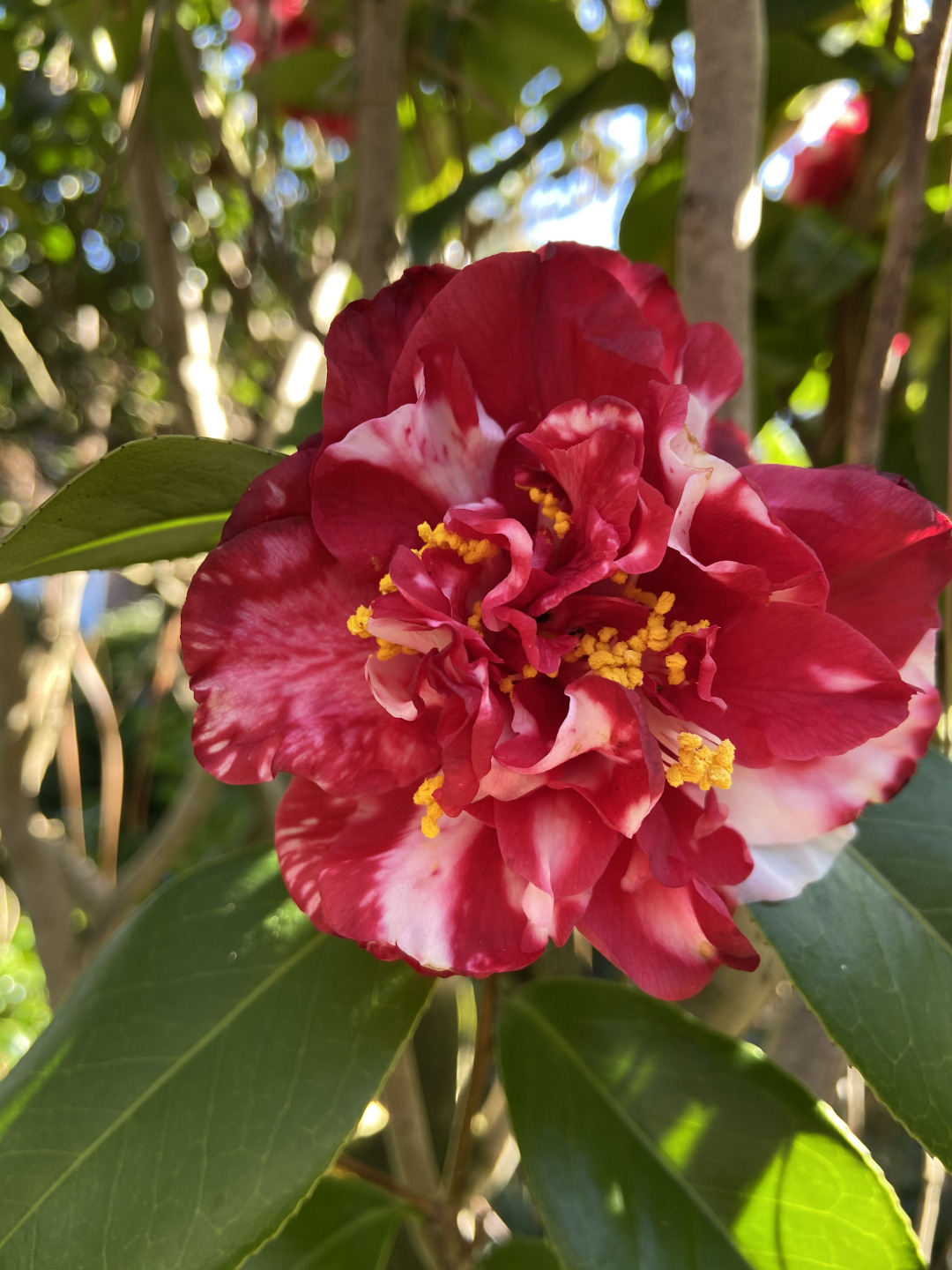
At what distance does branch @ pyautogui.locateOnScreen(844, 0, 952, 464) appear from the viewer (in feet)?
1.63

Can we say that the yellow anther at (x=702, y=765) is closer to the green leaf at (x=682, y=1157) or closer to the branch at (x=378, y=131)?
the green leaf at (x=682, y=1157)

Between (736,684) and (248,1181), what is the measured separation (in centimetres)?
31

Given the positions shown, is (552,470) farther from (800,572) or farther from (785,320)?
(785,320)

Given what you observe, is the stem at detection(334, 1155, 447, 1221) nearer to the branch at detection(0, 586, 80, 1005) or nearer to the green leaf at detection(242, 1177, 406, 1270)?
the green leaf at detection(242, 1177, 406, 1270)

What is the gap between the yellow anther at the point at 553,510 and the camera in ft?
1.22

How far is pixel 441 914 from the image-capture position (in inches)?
14.2

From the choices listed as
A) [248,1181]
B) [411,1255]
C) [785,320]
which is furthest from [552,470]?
[411,1255]

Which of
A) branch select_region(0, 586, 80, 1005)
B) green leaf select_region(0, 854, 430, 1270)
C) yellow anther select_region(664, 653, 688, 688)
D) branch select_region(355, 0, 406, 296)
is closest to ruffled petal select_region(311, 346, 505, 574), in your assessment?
yellow anther select_region(664, 653, 688, 688)

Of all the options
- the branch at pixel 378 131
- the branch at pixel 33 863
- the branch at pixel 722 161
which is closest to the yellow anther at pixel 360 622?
the branch at pixel 722 161

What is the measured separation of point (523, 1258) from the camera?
23.8 inches

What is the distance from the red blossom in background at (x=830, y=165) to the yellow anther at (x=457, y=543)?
2.46 feet

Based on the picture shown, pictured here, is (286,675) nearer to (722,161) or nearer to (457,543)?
(457,543)

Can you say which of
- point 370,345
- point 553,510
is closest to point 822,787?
point 553,510

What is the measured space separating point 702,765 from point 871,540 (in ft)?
0.37
